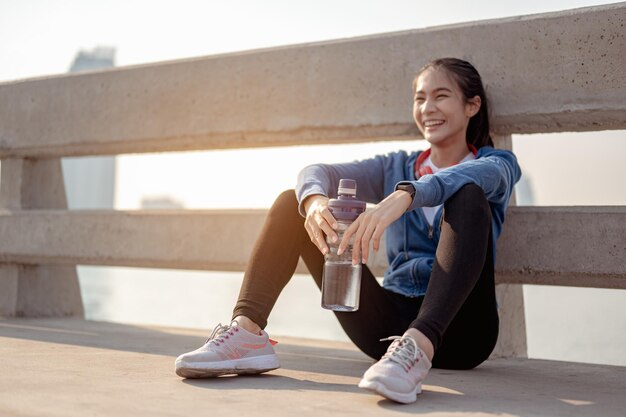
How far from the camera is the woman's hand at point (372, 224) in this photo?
231 centimetres

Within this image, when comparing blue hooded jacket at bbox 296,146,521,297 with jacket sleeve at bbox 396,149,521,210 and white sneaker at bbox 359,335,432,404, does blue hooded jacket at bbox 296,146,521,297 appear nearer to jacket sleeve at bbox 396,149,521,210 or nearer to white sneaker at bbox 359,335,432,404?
jacket sleeve at bbox 396,149,521,210

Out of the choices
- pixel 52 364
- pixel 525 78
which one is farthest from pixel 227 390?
pixel 525 78

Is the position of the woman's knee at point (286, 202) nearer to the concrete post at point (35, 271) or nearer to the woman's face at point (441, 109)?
the woman's face at point (441, 109)

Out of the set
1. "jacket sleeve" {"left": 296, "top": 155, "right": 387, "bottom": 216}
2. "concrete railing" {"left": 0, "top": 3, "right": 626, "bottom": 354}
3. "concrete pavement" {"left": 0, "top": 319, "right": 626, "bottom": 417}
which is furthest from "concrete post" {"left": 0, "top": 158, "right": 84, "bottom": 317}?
"jacket sleeve" {"left": 296, "top": 155, "right": 387, "bottom": 216}

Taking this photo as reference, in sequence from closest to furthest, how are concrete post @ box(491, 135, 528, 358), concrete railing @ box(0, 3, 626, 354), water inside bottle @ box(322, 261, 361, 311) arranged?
water inside bottle @ box(322, 261, 361, 311) < concrete railing @ box(0, 3, 626, 354) < concrete post @ box(491, 135, 528, 358)

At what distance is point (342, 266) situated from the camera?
8.27ft

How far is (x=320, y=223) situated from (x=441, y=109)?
862 mm

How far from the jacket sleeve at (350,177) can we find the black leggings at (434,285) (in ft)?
0.33

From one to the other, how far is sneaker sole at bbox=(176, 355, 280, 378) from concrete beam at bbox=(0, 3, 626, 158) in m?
1.61

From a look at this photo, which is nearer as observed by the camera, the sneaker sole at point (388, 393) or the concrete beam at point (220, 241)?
the sneaker sole at point (388, 393)

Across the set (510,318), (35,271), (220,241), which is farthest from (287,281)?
(35,271)

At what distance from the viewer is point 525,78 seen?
3.47m

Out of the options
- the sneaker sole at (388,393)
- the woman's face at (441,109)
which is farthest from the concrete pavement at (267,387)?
the woman's face at (441,109)

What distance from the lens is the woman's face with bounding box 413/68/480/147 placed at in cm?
303
